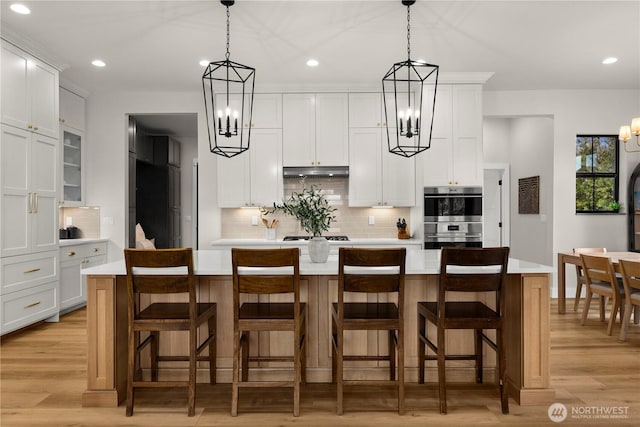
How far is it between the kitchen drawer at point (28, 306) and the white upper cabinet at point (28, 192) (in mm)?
396

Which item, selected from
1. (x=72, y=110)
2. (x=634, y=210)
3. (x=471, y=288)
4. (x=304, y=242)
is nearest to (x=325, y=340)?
(x=471, y=288)

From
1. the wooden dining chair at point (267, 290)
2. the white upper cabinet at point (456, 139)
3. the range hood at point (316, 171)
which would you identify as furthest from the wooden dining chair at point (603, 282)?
the wooden dining chair at point (267, 290)

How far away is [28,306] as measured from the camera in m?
4.20

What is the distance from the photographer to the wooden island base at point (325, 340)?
263 cm

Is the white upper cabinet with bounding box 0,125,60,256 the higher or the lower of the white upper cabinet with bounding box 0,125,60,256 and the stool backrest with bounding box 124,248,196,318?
the higher

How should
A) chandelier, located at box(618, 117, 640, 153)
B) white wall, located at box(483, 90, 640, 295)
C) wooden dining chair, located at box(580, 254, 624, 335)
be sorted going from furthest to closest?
white wall, located at box(483, 90, 640, 295) → chandelier, located at box(618, 117, 640, 153) → wooden dining chair, located at box(580, 254, 624, 335)

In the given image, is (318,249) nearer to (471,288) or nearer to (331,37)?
(471,288)

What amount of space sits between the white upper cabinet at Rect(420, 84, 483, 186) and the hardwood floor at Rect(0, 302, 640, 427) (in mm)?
2371

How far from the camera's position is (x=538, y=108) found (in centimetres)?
588

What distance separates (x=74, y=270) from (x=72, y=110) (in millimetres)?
2029

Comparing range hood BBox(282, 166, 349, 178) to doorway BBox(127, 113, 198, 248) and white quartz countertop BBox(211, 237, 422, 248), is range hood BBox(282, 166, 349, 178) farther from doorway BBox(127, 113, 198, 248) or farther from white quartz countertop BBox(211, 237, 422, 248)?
doorway BBox(127, 113, 198, 248)

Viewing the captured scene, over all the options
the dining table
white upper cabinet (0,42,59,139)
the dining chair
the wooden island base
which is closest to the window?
the dining table

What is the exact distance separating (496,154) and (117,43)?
614 centimetres

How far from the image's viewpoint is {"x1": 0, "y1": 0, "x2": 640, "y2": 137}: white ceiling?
137 inches
